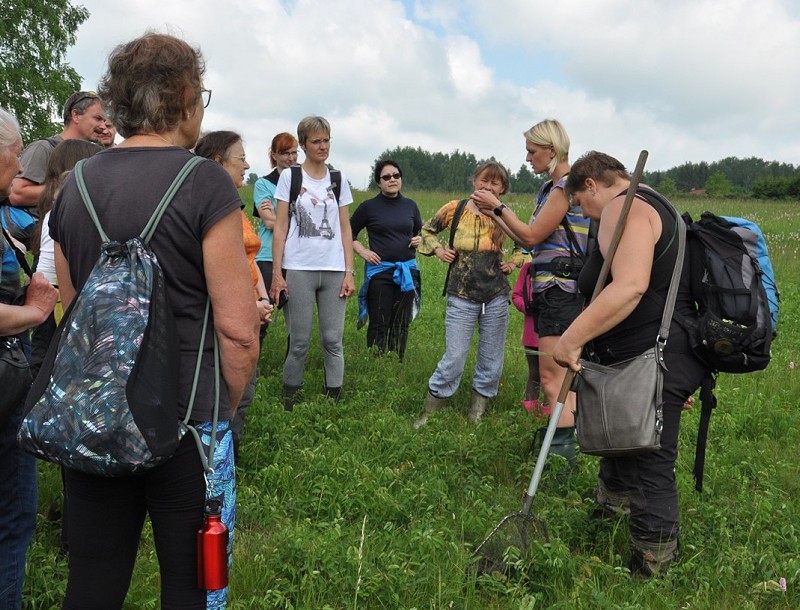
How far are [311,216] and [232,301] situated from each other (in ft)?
12.5

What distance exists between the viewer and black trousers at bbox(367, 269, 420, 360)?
24.6 ft

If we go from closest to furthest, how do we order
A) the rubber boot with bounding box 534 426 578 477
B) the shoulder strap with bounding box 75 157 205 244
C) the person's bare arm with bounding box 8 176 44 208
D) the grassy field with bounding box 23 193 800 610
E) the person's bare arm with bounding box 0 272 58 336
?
1. the shoulder strap with bounding box 75 157 205 244
2. the person's bare arm with bounding box 0 272 58 336
3. the grassy field with bounding box 23 193 800 610
4. the person's bare arm with bounding box 8 176 44 208
5. the rubber boot with bounding box 534 426 578 477

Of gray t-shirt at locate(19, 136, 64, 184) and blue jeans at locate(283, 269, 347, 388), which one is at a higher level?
gray t-shirt at locate(19, 136, 64, 184)

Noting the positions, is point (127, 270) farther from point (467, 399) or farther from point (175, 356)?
point (467, 399)

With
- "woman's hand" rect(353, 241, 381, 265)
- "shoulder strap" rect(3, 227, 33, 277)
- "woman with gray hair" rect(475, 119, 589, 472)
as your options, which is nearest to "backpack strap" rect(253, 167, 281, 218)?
"woman's hand" rect(353, 241, 381, 265)

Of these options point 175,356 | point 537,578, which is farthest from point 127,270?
point 537,578

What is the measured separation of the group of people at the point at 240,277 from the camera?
2002 mm

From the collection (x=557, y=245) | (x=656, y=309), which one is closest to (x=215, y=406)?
(x=656, y=309)

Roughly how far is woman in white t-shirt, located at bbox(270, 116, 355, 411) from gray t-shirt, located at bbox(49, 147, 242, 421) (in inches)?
145

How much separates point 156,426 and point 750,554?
9.75ft

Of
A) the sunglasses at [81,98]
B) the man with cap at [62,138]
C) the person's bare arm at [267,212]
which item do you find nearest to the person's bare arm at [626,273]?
the man with cap at [62,138]

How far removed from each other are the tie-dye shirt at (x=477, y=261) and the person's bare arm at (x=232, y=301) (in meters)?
3.68

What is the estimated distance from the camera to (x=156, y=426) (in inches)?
A: 73.1

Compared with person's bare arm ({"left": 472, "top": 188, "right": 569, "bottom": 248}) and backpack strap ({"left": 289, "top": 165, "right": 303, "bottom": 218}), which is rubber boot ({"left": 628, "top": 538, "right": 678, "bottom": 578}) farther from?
backpack strap ({"left": 289, "top": 165, "right": 303, "bottom": 218})
